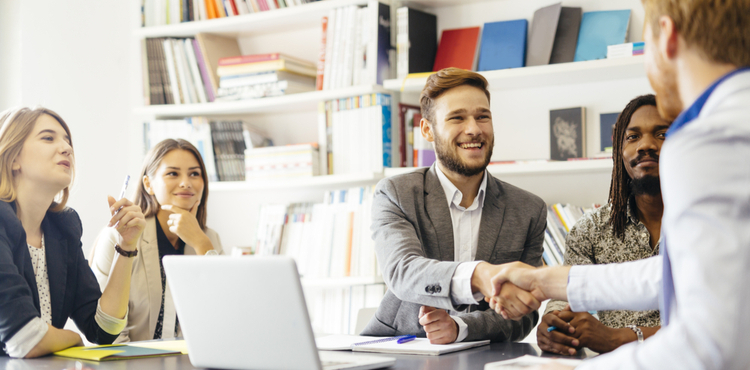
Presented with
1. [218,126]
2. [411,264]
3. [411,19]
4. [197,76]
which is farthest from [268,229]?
[411,264]

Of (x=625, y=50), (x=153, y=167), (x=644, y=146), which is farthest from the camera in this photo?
(x=153, y=167)

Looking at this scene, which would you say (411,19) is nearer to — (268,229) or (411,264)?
(268,229)

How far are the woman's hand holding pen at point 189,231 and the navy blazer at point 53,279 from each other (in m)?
0.49

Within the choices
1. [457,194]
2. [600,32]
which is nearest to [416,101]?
[600,32]

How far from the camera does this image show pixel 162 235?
2.48 m

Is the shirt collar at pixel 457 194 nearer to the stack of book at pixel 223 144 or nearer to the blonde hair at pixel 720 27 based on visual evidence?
the blonde hair at pixel 720 27

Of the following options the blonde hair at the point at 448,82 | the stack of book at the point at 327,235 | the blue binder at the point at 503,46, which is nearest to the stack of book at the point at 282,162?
the stack of book at the point at 327,235

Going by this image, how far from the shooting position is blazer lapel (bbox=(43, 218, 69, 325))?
70.3 inches

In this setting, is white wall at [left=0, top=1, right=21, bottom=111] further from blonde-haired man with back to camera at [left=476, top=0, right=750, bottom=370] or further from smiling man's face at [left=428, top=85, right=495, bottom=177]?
blonde-haired man with back to camera at [left=476, top=0, right=750, bottom=370]

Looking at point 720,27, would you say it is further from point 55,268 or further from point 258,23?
point 258,23

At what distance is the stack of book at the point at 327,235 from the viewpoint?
286 centimetres

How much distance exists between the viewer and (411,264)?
1613 mm

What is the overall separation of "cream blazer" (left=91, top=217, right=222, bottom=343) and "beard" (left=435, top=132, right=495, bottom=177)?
3.74ft

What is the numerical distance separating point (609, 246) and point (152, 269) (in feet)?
5.21
